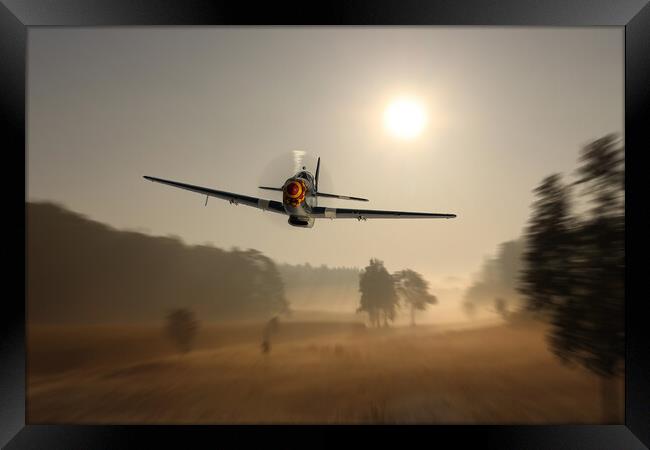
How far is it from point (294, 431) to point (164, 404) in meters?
2.58

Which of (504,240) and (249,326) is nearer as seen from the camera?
(504,240)

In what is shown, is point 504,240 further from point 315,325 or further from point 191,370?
point 191,370

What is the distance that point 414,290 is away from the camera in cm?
610

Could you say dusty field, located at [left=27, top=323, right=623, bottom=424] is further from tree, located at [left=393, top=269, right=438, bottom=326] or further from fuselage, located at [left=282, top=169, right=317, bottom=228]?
fuselage, located at [left=282, top=169, right=317, bottom=228]

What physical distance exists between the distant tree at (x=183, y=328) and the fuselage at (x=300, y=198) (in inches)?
95.9

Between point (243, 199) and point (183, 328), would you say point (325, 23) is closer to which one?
point (243, 199)

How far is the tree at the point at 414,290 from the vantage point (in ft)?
19.6

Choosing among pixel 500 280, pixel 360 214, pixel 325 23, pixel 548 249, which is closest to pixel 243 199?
pixel 360 214

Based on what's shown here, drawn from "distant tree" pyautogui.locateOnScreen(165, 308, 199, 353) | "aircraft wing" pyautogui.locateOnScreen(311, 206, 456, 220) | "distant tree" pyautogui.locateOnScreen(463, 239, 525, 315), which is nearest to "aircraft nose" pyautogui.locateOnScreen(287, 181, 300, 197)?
"aircraft wing" pyautogui.locateOnScreen(311, 206, 456, 220)

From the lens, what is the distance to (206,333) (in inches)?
249

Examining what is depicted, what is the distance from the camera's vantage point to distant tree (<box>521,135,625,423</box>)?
512 centimetres

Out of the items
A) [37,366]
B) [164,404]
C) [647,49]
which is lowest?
[164,404]

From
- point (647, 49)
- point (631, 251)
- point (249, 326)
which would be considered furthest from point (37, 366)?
point (647, 49)

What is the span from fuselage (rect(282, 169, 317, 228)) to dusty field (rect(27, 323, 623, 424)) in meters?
2.02
